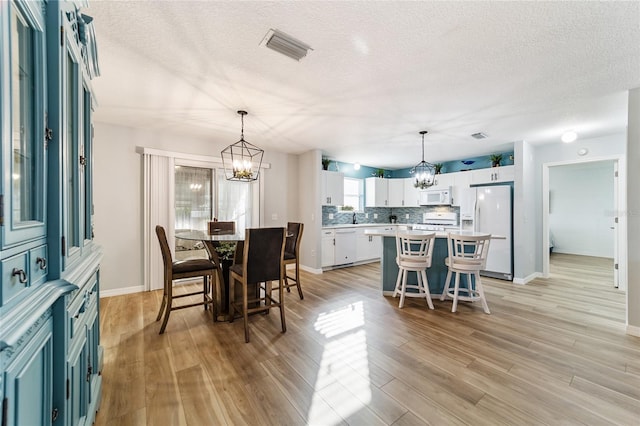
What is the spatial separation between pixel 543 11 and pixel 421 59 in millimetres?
762

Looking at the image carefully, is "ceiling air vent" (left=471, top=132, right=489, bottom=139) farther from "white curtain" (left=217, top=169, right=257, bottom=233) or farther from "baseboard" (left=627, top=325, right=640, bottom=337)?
"white curtain" (left=217, top=169, right=257, bottom=233)

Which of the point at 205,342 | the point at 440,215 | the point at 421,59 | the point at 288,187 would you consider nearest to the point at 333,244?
the point at 288,187

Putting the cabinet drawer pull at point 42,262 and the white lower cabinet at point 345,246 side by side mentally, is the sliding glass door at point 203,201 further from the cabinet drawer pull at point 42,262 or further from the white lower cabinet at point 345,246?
the cabinet drawer pull at point 42,262

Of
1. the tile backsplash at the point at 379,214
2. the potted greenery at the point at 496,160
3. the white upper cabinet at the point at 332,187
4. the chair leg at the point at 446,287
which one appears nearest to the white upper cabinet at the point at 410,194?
the tile backsplash at the point at 379,214

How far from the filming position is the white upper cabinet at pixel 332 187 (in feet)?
18.3

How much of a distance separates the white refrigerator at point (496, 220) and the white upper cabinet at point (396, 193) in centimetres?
180

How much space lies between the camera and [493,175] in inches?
202

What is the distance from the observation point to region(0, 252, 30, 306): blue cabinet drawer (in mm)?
685

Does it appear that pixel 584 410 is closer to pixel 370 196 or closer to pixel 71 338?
pixel 71 338

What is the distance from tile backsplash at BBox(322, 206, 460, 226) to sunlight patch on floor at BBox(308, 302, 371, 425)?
3374 millimetres

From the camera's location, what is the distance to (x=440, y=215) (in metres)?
6.06

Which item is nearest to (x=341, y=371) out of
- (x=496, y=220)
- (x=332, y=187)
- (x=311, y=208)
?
(x=311, y=208)

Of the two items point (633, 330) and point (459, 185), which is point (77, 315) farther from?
point (459, 185)

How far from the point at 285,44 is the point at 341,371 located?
2.55 meters
